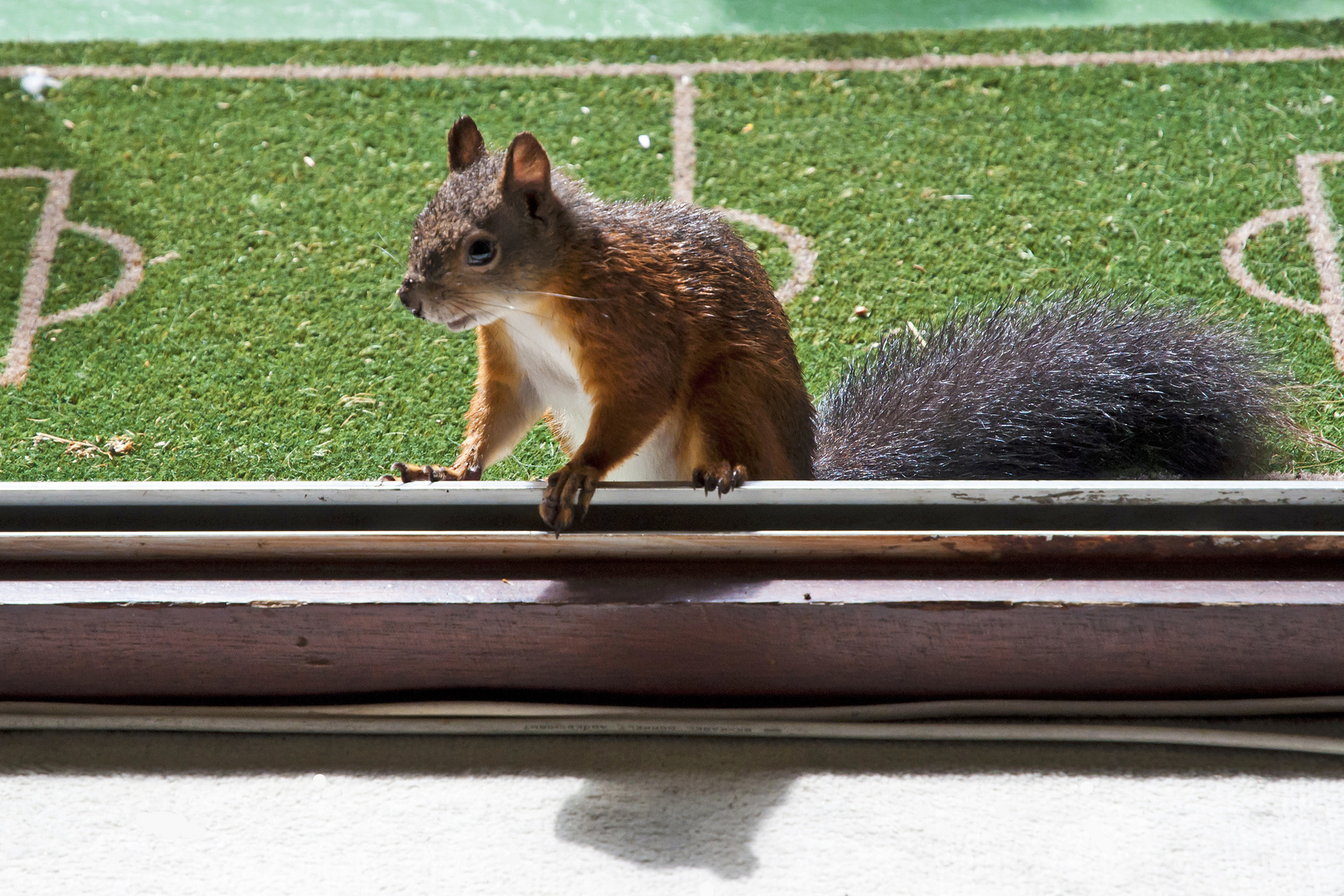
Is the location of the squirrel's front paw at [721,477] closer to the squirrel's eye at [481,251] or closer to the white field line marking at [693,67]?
the squirrel's eye at [481,251]

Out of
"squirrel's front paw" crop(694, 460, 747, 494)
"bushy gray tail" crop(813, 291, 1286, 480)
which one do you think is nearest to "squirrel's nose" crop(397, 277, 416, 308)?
"squirrel's front paw" crop(694, 460, 747, 494)

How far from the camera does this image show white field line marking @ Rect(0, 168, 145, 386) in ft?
7.20

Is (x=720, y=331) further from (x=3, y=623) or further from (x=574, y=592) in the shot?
(x=3, y=623)

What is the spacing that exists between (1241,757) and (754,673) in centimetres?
52

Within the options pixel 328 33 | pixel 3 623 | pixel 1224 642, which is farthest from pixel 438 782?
pixel 328 33

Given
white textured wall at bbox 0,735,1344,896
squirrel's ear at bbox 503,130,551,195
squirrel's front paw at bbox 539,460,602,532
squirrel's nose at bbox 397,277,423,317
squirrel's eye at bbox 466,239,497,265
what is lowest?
white textured wall at bbox 0,735,1344,896

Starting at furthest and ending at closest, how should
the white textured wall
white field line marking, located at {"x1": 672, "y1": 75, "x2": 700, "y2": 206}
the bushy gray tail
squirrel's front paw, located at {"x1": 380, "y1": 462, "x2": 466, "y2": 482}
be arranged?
white field line marking, located at {"x1": 672, "y1": 75, "x2": 700, "y2": 206}
the bushy gray tail
squirrel's front paw, located at {"x1": 380, "y1": 462, "x2": 466, "y2": 482}
the white textured wall

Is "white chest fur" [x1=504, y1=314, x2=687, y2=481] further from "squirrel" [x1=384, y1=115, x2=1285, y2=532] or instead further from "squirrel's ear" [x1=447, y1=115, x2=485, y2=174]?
"squirrel's ear" [x1=447, y1=115, x2=485, y2=174]

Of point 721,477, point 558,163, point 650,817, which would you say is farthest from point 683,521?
point 558,163

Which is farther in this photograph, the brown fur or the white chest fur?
the white chest fur

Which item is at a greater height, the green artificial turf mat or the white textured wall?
the green artificial turf mat

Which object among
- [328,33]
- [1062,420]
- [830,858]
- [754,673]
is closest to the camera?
[830,858]

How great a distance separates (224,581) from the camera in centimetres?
135

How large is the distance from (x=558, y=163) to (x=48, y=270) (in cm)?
99
